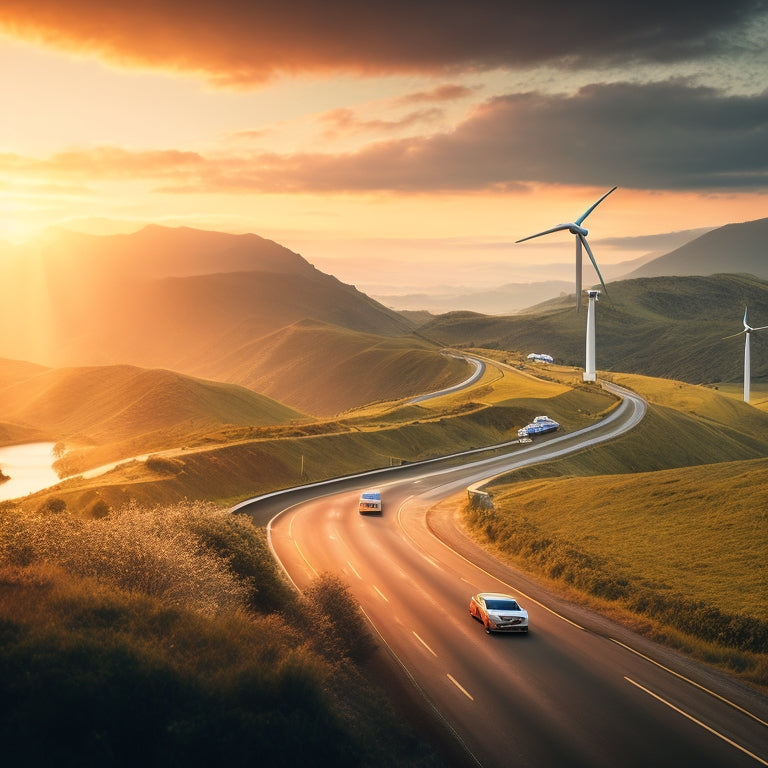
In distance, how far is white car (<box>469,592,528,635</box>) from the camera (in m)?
28.9

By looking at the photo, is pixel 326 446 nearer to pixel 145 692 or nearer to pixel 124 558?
pixel 124 558

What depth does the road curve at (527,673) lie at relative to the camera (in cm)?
1962

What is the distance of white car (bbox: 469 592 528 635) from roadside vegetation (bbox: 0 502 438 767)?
5.47 meters

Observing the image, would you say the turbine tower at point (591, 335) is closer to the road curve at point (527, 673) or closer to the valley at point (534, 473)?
the valley at point (534, 473)

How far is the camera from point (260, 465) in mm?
67438

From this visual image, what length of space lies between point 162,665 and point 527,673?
42.7ft

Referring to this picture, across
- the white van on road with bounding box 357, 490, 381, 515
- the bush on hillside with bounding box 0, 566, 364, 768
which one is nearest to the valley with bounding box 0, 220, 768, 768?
the bush on hillside with bounding box 0, 566, 364, 768

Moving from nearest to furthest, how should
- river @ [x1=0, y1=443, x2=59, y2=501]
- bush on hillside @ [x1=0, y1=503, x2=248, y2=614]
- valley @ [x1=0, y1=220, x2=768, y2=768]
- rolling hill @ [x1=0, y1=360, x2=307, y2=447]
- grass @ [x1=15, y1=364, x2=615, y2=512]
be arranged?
bush on hillside @ [x1=0, y1=503, x2=248, y2=614]
valley @ [x1=0, y1=220, x2=768, y2=768]
grass @ [x1=15, y1=364, x2=615, y2=512]
river @ [x1=0, y1=443, x2=59, y2=501]
rolling hill @ [x1=0, y1=360, x2=307, y2=447]

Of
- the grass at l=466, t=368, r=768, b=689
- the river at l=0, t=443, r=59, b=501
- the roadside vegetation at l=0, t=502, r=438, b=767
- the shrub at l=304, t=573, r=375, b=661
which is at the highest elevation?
the roadside vegetation at l=0, t=502, r=438, b=767

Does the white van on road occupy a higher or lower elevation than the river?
higher

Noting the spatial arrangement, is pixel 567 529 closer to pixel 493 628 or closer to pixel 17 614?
pixel 493 628

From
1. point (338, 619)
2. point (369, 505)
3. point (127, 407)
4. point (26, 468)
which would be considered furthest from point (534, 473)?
point (127, 407)

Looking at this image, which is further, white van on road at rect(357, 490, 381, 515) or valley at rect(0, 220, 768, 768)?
white van on road at rect(357, 490, 381, 515)

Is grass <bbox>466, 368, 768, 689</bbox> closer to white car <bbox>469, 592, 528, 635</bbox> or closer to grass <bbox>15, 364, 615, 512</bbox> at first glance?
Result: white car <bbox>469, 592, 528, 635</bbox>
